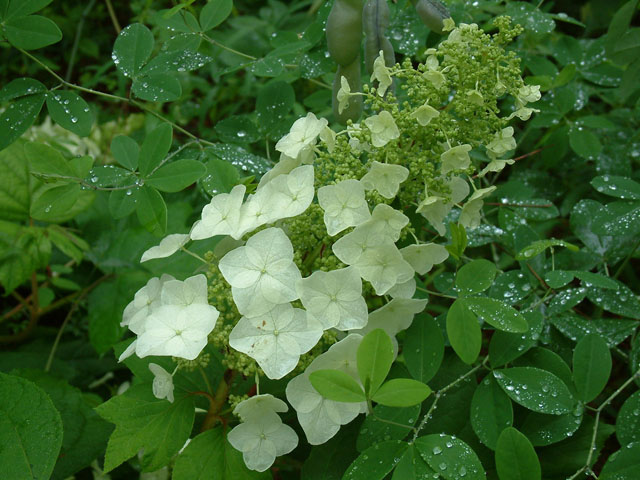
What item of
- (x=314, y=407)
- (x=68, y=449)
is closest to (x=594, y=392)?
(x=314, y=407)

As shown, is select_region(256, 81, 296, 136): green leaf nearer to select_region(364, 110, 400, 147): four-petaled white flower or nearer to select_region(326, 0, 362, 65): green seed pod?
select_region(326, 0, 362, 65): green seed pod

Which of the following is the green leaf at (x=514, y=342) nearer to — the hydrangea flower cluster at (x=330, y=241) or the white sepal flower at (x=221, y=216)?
the hydrangea flower cluster at (x=330, y=241)

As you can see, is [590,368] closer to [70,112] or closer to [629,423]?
[629,423]

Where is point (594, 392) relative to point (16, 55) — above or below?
above

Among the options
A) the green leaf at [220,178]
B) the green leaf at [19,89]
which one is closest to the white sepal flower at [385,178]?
the green leaf at [220,178]

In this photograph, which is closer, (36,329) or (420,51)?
(420,51)

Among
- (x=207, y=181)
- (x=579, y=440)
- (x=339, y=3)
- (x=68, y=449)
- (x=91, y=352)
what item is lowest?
(x=91, y=352)

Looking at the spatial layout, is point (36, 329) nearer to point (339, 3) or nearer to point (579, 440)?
point (339, 3)
